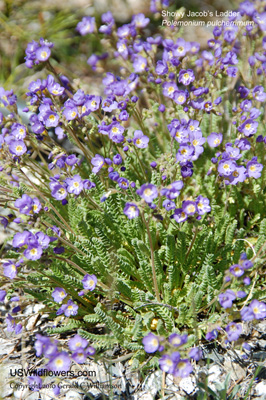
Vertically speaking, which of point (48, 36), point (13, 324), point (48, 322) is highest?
point (48, 36)

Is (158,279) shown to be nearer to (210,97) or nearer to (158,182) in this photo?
(158,182)

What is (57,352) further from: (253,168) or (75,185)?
(253,168)

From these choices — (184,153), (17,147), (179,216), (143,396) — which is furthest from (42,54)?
(143,396)

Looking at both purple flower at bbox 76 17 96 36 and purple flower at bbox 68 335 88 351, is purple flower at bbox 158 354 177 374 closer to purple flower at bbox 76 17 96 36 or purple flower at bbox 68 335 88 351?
purple flower at bbox 68 335 88 351

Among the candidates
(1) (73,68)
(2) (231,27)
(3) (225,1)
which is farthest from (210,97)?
(3) (225,1)

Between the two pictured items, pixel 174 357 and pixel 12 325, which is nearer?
pixel 174 357

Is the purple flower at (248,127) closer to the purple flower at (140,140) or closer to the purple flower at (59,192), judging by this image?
the purple flower at (140,140)
